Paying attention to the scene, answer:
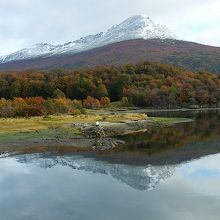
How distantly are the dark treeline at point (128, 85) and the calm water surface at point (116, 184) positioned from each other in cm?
7690

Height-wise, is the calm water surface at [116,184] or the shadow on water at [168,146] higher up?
the calm water surface at [116,184]

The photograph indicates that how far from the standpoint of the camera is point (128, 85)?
130 m

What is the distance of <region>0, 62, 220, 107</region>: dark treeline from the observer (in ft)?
388

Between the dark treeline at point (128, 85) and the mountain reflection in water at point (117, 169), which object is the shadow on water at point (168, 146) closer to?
the mountain reflection in water at point (117, 169)

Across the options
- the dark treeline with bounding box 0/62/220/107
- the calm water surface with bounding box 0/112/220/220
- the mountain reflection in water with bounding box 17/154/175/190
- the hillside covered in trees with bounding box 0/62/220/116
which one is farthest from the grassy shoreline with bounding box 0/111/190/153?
the dark treeline with bounding box 0/62/220/107

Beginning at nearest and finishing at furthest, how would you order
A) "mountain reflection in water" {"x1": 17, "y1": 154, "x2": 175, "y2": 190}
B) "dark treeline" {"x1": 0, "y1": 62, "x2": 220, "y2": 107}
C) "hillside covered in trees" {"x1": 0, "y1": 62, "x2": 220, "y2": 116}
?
"mountain reflection in water" {"x1": 17, "y1": 154, "x2": 175, "y2": 190}
"hillside covered in trees" {"x1": 0, "y1": 62, "x2": 220, "y2": 116}
"dark treeline" {"x1": 0, "y1": 62, "x2": 220, "y2": 107}

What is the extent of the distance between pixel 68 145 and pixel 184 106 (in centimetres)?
7886

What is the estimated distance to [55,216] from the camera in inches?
754

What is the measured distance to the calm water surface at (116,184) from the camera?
19.8 meters

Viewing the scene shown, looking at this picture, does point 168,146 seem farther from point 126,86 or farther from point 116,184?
point 126,86

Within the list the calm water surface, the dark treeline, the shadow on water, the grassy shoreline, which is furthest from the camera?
the dark treeline

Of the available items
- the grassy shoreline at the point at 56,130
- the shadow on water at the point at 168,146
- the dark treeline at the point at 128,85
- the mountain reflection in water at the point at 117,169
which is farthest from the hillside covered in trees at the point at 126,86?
the mountain reflection in water at the point at 117,169

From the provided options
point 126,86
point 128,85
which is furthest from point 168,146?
point 128,85

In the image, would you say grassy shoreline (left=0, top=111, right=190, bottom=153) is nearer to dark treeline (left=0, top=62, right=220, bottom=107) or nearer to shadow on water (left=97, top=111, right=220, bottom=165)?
shadow on water (left=97, top=111, right=220, bottom=165)
